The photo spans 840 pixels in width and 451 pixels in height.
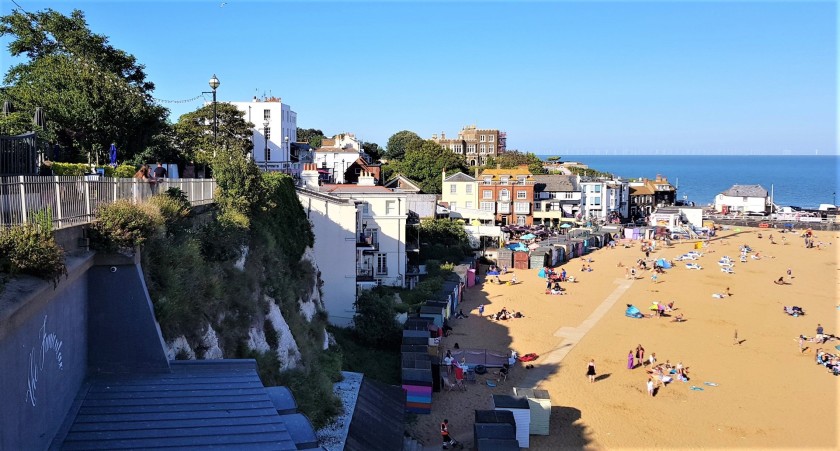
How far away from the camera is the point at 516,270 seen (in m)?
55.8

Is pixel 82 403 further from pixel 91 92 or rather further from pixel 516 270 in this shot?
pixel 516 270

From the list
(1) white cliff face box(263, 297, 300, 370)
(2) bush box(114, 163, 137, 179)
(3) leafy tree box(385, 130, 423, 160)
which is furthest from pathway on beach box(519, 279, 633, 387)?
(3) leafy tree box(385, 130, 423, 160)

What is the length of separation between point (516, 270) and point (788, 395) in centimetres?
3083

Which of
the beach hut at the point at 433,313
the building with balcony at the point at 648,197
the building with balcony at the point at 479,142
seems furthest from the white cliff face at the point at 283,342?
the building with balcony at the point at 479,142

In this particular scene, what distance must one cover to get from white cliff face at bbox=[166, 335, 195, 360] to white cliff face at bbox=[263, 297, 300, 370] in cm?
570

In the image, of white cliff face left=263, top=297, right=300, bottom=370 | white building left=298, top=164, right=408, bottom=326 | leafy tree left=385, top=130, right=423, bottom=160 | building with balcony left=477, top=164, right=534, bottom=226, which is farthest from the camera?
leafy tree left=385, top=130, right=423, bottom=160

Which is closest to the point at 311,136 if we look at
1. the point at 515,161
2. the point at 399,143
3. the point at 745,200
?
the point at 399,143

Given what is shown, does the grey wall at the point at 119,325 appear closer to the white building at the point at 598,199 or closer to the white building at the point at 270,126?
the white building at the point at 270,126

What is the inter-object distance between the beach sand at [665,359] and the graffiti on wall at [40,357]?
15.4m

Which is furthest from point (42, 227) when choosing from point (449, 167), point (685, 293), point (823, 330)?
point (449, 167)

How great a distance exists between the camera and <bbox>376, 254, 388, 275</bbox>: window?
129 ft

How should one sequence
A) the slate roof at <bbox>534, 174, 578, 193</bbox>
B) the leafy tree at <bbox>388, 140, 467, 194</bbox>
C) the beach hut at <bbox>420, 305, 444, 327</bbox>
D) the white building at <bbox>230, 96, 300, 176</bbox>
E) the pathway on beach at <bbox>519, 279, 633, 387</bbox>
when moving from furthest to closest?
the slate roof at <bbox>534, 174, 578, 193</bbox> → the leafy tree at <bbox>388, 140, 467, 194</bbox> → the white building at <bbox>230, 96, 300, 176</bbox> → the beach hut at <bbox>420, 305, 444, 327</bbox> → the pathway on beach at <bbox>519, 279, 633, 387</bbox>

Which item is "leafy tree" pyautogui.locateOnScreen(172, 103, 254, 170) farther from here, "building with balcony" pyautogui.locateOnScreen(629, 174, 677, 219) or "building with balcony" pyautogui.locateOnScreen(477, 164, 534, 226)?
"building with balcony" pyautogui.locateOnScreen(629, 174, 677, 219)

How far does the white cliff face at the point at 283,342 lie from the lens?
54.4 feet
